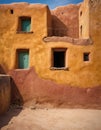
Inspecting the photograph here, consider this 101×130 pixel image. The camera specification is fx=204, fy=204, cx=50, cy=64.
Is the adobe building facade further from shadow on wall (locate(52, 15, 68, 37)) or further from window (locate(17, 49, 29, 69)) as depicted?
shadow on wall (locate(52, 15, 68, 37))

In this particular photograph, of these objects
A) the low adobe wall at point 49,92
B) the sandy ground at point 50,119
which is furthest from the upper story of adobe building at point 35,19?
the sandy ground at point 50,119

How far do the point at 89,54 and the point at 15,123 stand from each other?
6.72 meters

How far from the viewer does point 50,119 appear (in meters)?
10.7

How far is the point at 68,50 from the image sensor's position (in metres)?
13.6

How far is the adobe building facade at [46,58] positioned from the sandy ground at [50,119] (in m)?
1.14

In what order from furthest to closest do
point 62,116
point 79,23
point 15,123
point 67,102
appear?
point 79,23, point 67,102, point 62,116, point 15,123

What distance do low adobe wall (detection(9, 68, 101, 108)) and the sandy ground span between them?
0.74m

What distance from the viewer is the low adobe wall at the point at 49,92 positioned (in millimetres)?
13352

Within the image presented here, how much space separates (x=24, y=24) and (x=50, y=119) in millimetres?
7127

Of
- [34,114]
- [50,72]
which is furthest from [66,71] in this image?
[34,114]

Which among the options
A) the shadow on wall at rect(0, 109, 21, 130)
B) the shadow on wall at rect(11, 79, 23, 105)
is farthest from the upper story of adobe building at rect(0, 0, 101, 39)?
the shadow on wall at rect(0, 109, 21, 130)

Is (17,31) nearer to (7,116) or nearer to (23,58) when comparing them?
(23,58)

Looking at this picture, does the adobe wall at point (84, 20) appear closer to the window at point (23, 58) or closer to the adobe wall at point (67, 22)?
the adobe wall at point (67, 22)

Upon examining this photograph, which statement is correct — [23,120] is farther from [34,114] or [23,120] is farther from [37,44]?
[37,44]
